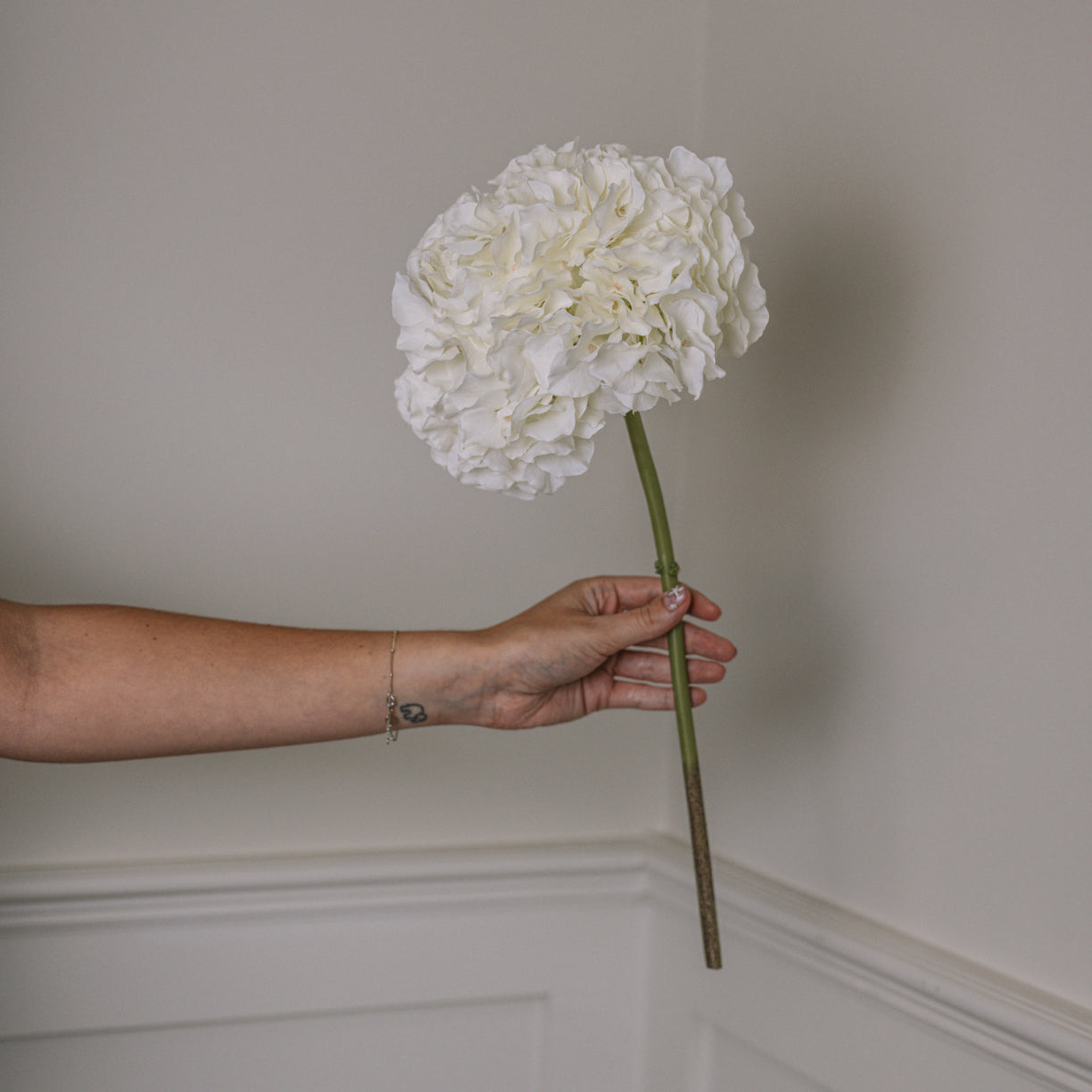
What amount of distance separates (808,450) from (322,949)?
873 millimetres

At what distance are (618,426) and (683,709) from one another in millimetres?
641

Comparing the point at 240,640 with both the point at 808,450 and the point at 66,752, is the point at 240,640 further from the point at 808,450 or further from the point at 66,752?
the point at 808,450

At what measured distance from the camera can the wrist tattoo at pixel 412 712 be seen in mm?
1071

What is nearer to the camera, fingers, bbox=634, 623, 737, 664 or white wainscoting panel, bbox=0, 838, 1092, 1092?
fingers, bbox=634, 623, 737, 664

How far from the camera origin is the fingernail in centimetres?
97

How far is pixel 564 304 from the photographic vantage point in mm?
843

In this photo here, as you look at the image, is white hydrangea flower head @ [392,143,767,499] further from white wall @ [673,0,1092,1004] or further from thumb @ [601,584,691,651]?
white wall @ [673,0,1092,1004]

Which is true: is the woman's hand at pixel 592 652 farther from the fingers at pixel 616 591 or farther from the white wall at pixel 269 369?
the white wall at pixel 269 369

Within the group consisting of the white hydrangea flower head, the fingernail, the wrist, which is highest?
the white hydrangea flower head

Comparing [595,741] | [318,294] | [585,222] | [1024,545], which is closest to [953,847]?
[1024,545]

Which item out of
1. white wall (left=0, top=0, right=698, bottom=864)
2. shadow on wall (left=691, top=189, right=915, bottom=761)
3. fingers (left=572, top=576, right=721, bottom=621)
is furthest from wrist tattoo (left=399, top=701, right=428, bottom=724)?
shadow on wall (left=691, top=189, right=915, bottom=761)

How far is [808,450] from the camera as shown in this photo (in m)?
1.30

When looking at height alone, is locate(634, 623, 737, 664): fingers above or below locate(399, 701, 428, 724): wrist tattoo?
above

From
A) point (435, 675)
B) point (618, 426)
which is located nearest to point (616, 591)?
point (435, 675)
